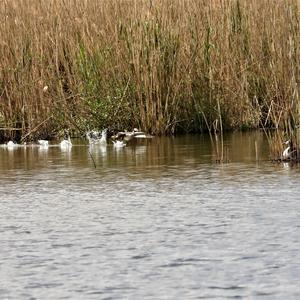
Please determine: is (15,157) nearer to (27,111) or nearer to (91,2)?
(27,111)

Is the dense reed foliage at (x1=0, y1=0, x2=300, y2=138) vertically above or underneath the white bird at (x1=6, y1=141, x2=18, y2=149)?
above

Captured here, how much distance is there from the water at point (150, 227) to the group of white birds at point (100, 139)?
2.84 feet

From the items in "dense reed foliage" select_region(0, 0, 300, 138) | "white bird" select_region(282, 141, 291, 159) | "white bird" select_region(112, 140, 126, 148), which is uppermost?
"dense reed foliage" select_region(0, 0, 300, 138)

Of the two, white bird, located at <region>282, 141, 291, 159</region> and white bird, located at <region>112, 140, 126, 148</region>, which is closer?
white bird, located at <region>282, 141, 291, 159</region>

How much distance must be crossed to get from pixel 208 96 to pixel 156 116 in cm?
56

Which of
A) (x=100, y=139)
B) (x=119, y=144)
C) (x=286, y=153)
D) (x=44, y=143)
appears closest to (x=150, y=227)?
(x=286, y=153)

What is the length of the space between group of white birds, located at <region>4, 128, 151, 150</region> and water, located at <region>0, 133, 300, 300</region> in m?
0.87

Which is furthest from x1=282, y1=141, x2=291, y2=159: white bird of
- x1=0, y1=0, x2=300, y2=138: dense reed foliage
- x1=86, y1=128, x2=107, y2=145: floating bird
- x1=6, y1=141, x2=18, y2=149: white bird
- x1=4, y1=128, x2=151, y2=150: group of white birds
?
x1=6, y1=141, x2=18, y2=149: white bird

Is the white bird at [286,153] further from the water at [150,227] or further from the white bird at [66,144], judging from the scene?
the white bird at [66,144]

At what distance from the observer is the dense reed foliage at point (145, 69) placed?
10656mm

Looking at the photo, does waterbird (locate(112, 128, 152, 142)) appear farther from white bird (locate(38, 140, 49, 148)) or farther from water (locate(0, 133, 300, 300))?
water (locate(0, 133, 300, 300))

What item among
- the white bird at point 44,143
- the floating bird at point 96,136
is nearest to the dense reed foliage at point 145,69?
the floating bird at point 96,136

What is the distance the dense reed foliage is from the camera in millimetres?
10656

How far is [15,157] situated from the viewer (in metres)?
9.37
